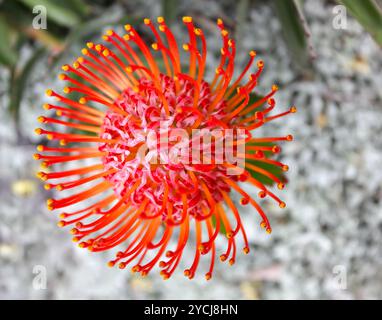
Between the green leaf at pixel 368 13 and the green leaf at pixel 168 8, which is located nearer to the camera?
the green leaf at pixel 368 13

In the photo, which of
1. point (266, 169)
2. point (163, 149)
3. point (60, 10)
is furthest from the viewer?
point (60, 10)

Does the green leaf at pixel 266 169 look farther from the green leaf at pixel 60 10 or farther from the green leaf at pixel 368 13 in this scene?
the green leaf at pixel 60 10

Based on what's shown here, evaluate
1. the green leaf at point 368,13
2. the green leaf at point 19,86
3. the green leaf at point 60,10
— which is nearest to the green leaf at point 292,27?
the green leaf at point 368,13

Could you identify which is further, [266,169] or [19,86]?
[19,86]

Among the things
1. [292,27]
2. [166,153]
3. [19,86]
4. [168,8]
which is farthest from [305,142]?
[19,86]

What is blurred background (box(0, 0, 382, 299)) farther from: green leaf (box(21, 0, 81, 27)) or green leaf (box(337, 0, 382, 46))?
green leaf (box(337, 0, 382, 46))

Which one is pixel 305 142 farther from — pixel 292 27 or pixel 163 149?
A: pixel 163 149

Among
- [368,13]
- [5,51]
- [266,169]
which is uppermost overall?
[5,51]
